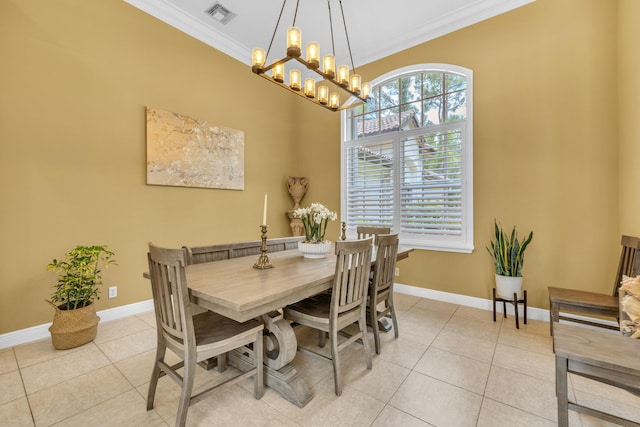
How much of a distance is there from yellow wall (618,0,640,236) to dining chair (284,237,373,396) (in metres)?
2.26

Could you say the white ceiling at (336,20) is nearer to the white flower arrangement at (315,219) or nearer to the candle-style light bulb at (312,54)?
the candle-style light bulb at (312,54)

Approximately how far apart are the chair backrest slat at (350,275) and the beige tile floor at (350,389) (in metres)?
0.55

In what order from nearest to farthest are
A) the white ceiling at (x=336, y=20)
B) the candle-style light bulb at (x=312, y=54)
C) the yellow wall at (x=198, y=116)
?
the candle-style light bulb at (x=312, y=54) < the yellow wall at (x=198, y=116) < the white ceiling at (x=336, y=20)

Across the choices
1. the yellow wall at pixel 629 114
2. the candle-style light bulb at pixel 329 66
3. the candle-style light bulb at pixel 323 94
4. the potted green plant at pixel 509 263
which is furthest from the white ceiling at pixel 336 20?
the potted green plant at pixel 509 263

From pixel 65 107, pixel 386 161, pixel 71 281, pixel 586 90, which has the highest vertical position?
pixel 586 90

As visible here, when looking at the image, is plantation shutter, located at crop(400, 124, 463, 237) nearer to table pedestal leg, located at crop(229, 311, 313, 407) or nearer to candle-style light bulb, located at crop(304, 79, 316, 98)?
candle-style light bulb, located at crop(304, 79, 316, 98)

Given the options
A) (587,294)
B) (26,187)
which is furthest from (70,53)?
(587,294)

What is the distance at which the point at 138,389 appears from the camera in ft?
5.78

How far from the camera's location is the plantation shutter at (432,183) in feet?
10.7

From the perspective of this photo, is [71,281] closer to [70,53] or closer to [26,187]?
[26,187]

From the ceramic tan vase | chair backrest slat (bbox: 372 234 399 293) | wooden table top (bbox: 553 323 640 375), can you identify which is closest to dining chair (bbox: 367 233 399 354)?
chair backrest slat (bbox: 372 234 399 293)

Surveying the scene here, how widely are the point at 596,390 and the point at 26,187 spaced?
4.62m

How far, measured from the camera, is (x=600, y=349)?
128cm

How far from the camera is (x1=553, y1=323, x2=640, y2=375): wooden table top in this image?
1.18 meters
